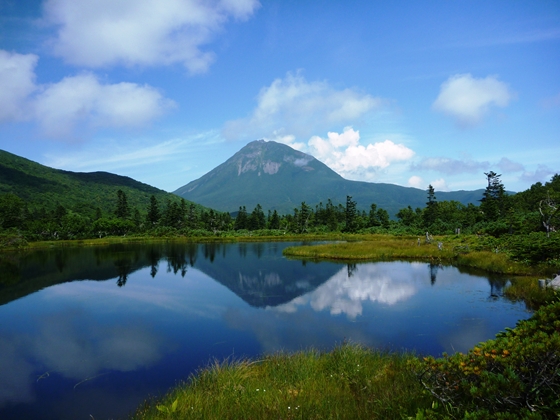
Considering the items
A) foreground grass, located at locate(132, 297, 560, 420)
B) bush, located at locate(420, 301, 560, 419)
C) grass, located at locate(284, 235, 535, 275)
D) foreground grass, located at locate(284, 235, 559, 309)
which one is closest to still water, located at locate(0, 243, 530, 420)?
foreground grass, located at locate(284, 235, 559, 309)

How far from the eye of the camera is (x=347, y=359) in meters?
8.88

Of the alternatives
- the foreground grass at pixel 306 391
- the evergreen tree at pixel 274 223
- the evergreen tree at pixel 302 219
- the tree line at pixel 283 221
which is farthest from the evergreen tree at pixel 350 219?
the foreground grass at pixel 306 391

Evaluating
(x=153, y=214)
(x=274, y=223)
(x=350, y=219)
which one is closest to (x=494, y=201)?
(x=350, y=219)

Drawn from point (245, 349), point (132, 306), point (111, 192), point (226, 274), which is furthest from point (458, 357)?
point (111, 192)

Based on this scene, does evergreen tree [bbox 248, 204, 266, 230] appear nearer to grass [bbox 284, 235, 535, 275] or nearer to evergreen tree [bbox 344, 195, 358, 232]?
evergreen tree [bbox 344, 195, 358, 232]

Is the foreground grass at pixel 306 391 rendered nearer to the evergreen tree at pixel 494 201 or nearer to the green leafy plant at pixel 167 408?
the green leafy plant at pixel 167 408

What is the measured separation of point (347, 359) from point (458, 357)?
4198mm

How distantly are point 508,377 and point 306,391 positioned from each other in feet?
13.3

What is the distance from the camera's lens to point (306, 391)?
23.0ft

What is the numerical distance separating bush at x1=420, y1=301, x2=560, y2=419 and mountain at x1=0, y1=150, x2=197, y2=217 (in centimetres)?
11575

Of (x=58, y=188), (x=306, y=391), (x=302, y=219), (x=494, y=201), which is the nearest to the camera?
(x=306, y=391)

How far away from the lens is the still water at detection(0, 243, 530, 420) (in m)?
9.79

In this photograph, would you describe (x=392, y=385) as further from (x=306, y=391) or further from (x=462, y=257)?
(x=462, y=257)

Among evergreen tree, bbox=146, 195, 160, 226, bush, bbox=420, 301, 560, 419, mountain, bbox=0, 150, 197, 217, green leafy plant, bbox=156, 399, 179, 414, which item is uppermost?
mountain, bbox=0, 150, 197, 217
